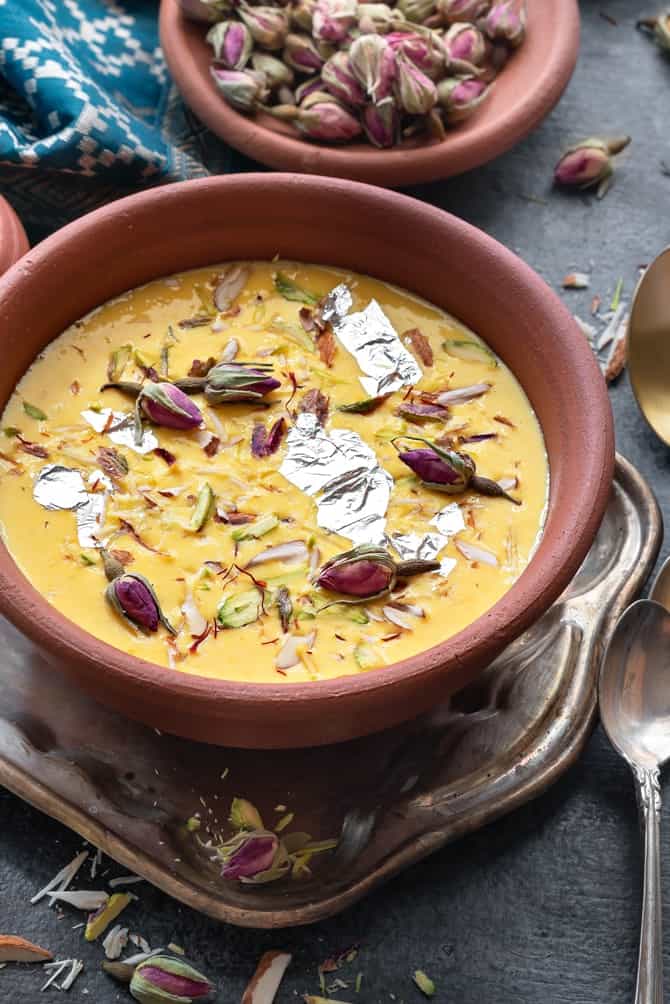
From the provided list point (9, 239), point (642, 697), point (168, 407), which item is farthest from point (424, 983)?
point (9, 239)

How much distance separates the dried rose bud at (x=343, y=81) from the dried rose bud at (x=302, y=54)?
48mm

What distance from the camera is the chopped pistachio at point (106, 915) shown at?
1038mm

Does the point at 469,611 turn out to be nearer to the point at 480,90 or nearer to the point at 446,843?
the point at 446,843

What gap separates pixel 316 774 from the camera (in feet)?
3.60

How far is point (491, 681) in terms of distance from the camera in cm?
116

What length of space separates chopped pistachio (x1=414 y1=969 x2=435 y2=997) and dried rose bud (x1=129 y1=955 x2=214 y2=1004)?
170mm

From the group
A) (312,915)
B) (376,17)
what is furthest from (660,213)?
(312,915)

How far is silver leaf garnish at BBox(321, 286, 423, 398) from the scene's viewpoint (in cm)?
122

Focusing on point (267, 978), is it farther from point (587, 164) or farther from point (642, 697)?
point (587, 164)

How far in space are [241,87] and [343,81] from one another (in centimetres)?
12

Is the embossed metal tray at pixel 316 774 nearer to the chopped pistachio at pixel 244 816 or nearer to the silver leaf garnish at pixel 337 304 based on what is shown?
the chopped pistachio at pixel 244 816

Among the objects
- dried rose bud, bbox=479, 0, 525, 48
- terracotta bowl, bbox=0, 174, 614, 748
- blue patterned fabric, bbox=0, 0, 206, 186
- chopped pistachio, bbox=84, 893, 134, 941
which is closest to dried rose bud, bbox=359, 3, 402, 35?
dried rose bud, bbox=479, 0, 525, 48

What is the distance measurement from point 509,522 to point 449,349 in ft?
0.71

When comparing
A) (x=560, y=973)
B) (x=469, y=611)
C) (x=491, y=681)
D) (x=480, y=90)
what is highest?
(x=480, y=90)
